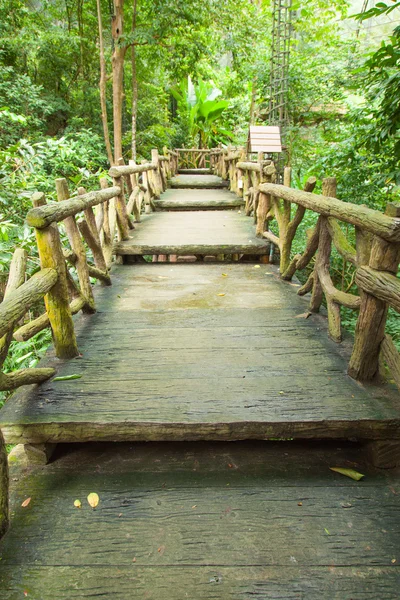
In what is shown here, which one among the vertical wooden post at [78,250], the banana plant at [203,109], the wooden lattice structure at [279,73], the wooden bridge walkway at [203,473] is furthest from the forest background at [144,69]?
the wooden bridge walkway at [203,473]

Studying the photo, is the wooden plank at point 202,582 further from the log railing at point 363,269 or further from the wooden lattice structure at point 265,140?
the wooden lattice structure at point 265,140

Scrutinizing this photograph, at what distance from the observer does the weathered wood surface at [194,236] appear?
4.23m

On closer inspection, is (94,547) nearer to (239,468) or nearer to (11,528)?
(11,528)

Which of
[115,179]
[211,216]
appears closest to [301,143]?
[211,216]

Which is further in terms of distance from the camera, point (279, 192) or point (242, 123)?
point (242, 123)

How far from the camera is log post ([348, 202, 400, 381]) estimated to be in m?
1.85

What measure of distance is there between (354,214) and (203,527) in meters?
1.62

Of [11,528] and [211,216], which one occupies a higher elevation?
[211,216]

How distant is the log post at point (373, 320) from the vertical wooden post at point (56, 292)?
154cm

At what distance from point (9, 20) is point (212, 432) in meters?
11.1

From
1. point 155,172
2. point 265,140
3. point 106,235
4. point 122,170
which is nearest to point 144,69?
point 155,172

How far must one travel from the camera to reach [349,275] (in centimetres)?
582

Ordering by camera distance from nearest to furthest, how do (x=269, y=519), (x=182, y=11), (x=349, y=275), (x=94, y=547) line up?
(x=94, y=547) < (x=269, y=519) < (x=349, y=275) < (x=182, y=11)

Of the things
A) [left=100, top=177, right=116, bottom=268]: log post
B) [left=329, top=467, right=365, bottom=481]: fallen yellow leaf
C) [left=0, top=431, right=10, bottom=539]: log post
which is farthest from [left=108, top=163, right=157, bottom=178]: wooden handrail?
[left=329, top=467, right=365, bottom=481]: fallen yellow leaf
